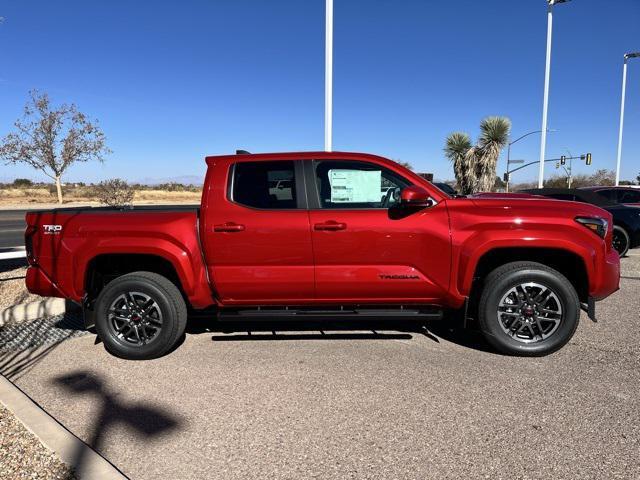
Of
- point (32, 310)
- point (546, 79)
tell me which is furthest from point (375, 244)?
point (546, 79)

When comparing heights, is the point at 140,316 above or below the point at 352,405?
above

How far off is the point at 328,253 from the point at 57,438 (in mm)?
2449

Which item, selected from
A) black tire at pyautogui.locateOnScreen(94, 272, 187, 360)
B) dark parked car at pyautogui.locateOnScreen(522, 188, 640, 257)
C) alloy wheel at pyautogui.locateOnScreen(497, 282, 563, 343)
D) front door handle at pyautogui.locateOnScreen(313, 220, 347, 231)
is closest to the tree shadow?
black tire at pyautogui.locateOnScreen(94, 272, 187, 360)

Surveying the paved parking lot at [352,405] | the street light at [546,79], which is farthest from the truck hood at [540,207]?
the street light at [546,79]

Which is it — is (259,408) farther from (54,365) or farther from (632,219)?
(632,219)

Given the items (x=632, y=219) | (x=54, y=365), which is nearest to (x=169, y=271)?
(x=54, y=365)

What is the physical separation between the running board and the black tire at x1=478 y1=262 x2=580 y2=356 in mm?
498

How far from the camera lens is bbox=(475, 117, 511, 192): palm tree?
2877 cm

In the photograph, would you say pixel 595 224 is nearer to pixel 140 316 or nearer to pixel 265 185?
pixel 265 185

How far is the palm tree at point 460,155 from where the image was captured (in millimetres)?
30500

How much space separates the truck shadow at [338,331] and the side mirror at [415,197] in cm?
136

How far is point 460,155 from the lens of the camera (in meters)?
31.2

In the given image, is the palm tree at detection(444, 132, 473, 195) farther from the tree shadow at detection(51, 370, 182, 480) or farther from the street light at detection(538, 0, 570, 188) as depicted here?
the tree shadow at detection(51, 370, 182, 480)

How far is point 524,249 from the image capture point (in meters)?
4.39
